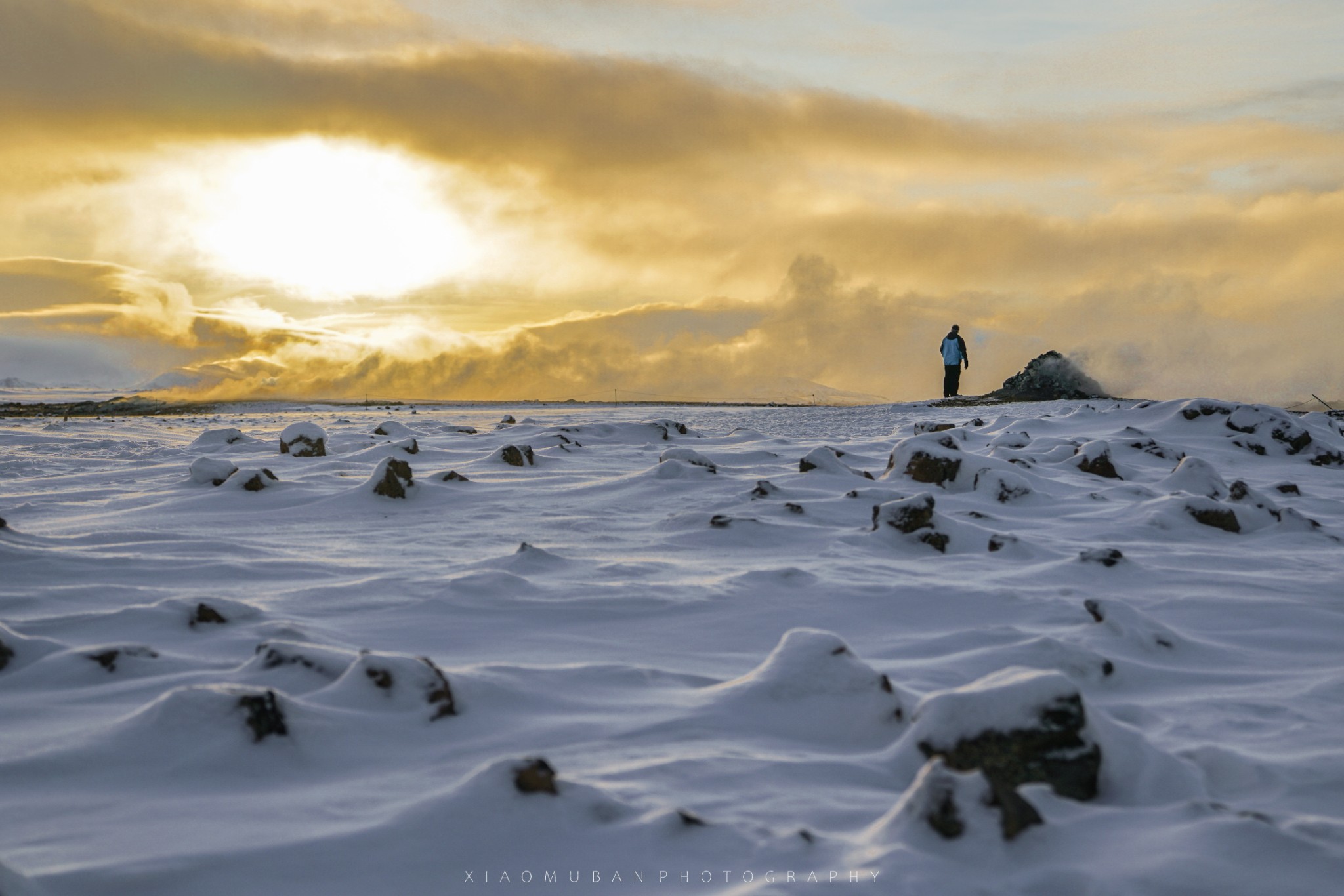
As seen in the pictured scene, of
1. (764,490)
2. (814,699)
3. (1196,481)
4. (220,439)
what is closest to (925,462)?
(764,490)

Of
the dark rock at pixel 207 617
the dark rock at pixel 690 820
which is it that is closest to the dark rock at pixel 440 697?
the dark rock at pixel 690 820

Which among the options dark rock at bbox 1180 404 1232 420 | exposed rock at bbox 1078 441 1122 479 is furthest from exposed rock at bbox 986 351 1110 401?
exposed rock at bbox 1078 441 1122 479

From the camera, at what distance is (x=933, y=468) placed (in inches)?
217

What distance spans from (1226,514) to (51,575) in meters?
4.90

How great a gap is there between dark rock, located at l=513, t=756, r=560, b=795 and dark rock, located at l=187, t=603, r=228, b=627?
57.6 inches

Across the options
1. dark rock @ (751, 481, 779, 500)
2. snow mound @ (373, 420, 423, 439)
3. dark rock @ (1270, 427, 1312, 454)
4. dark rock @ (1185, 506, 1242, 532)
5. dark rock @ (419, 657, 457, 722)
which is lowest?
dark rock @ (419, 657, 457, 722)

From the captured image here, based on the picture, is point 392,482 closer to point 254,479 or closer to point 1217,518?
point 254,479

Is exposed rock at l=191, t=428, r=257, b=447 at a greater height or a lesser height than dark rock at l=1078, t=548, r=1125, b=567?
greater

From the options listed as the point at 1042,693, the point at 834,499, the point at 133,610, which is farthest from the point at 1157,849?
the point at 834,499

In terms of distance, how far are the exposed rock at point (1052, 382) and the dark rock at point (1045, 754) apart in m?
17.3

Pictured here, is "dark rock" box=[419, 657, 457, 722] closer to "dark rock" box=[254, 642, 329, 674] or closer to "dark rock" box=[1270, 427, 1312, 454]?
"dark rock" box=[254, 642, 329, 674]

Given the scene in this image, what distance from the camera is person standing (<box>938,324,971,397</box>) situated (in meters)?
17.2

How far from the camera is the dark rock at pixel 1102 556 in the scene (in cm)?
361

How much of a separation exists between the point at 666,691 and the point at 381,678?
68cm
